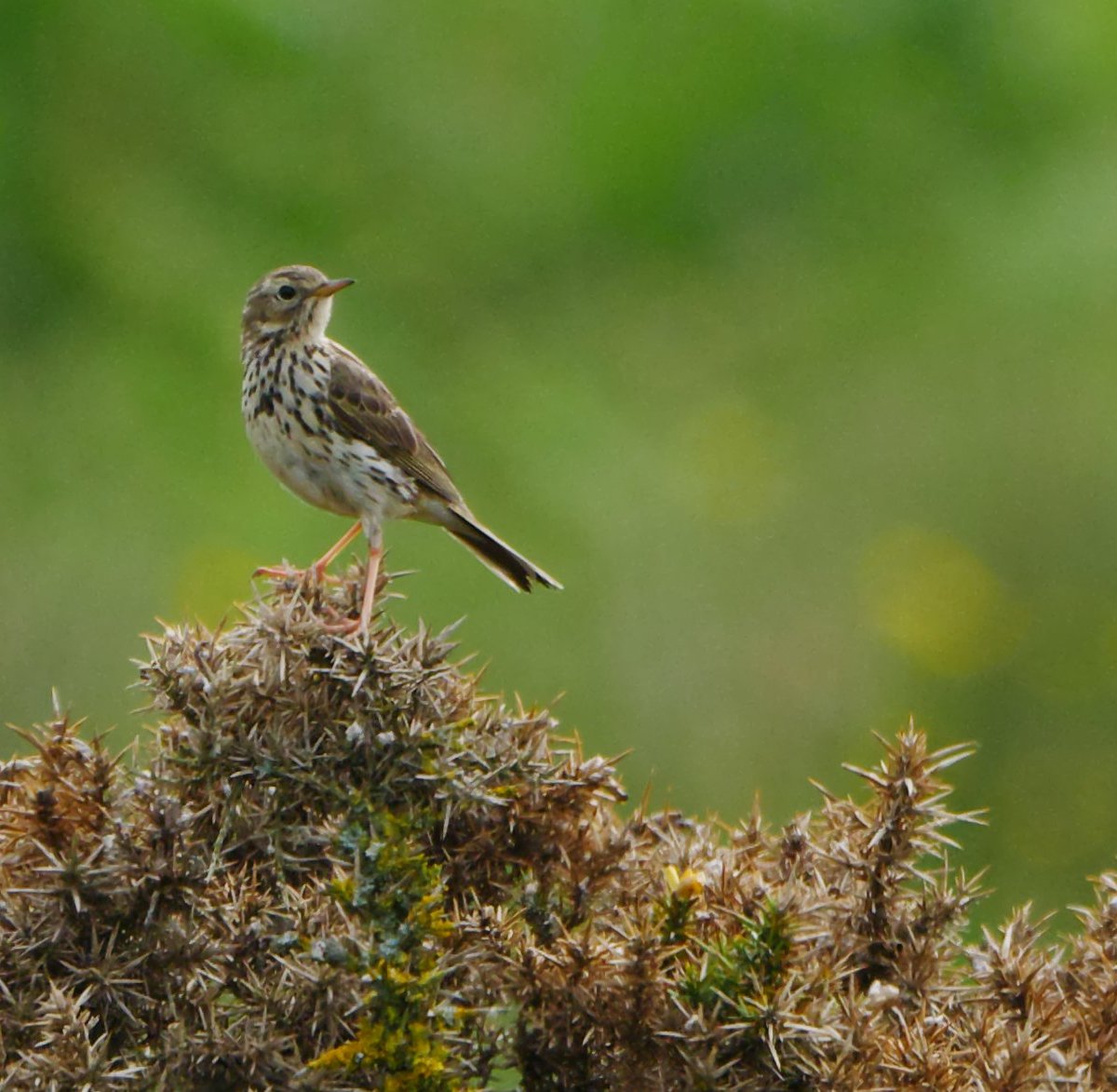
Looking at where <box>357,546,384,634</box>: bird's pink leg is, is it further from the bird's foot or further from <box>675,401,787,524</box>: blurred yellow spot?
<box>675,401,787,524</box>: blurred yellow spot

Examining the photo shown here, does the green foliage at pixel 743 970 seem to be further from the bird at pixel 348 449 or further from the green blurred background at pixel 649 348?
the green blurred background at pixel 649 348

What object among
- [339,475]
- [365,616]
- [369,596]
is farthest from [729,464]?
[365,616]

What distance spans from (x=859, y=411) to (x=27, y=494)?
404 centimetres

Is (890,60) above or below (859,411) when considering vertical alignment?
above

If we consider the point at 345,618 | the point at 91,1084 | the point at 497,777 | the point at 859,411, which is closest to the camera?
the point at 91,1084

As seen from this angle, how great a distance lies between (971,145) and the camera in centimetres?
962

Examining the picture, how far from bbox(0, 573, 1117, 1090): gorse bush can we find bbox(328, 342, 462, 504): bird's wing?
214 centimetres

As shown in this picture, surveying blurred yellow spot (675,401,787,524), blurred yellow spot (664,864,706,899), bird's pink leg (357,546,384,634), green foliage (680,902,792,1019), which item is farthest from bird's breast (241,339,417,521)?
blurred yellow spot (675,401,787,524)

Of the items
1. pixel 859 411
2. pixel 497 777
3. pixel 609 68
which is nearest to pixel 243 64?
pixel 609 68

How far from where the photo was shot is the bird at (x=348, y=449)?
16.7 feet

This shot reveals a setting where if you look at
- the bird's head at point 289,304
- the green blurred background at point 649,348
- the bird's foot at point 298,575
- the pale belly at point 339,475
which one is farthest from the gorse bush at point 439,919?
the green blurred background at point 649,348

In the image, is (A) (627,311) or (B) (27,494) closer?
(B) (27,494)

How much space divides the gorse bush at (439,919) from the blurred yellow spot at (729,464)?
17.9ft

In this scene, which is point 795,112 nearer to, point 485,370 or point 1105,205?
point 1105,205
